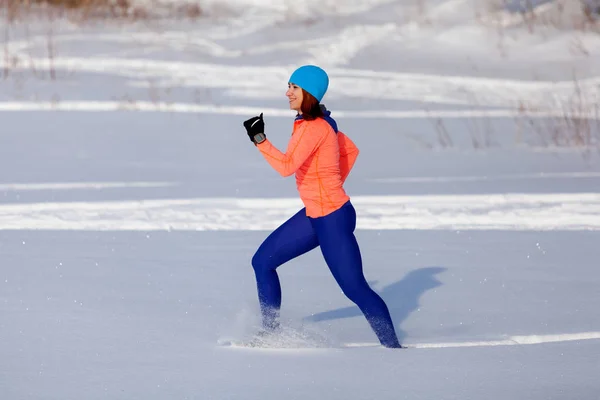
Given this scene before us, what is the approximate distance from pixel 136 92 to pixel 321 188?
455 inches

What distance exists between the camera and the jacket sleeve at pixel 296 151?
5.03 meters

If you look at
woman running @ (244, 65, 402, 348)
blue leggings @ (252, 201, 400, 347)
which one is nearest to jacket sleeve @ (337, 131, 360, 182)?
woman running @ (244, 65, 402, 348)

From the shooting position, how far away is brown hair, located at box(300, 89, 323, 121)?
5.07 meters

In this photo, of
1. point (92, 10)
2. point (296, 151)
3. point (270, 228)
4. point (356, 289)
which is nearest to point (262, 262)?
point (356, 289)

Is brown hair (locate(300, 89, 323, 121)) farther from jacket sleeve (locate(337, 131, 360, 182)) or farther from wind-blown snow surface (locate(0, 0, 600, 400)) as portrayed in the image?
wind-blown snow surface (locate(0, 0, 600, 400))

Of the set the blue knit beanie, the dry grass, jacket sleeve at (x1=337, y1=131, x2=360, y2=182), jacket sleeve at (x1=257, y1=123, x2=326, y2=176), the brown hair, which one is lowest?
the dry grass

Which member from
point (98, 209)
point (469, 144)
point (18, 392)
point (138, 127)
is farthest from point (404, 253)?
point (138, 127)

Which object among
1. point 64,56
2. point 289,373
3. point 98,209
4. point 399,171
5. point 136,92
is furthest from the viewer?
point 64,56

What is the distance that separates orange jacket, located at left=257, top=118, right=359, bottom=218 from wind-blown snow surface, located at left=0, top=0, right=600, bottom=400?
0.66 m

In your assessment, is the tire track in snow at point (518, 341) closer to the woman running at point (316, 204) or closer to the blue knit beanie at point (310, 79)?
the woman running at point (316, 204)

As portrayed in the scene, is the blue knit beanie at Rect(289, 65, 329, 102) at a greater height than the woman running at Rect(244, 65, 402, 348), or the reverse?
the blue knit beanie at Rect(289, 65, 329, 102)

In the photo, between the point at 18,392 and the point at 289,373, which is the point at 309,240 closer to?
the point at 289,373

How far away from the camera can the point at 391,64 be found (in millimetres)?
20391

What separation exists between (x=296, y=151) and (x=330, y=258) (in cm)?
51
